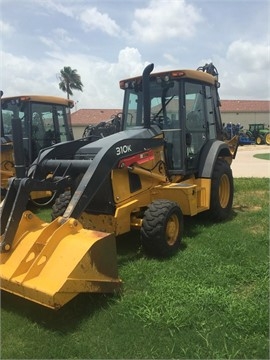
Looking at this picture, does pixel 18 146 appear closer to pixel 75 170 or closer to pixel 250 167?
pixel 75 170

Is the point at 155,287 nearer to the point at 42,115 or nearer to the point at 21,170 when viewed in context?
the point at 21,170

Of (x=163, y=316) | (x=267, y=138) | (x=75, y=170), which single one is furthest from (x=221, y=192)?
(x=267, y=138)

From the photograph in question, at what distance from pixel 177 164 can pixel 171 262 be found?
1847 millimetres

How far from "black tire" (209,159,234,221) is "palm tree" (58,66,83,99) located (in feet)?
166

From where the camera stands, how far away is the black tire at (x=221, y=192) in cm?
649

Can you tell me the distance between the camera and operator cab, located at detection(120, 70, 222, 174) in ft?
19.9

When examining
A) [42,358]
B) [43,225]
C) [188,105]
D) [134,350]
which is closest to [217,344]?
[134,350]

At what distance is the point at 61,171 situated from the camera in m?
5.12

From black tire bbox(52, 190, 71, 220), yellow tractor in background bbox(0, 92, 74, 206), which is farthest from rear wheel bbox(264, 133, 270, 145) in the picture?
black tire bbox(52, 190, 71, 220)

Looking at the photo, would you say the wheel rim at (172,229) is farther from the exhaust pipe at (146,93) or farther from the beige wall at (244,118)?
the beige wall at (244,118)

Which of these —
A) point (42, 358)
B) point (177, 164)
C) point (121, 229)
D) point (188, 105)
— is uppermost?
point (188, 105)

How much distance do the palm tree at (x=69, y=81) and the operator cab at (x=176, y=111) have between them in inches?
1985

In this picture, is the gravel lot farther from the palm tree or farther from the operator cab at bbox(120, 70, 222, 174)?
the palm tree

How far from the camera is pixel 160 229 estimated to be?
4809 millimetres
